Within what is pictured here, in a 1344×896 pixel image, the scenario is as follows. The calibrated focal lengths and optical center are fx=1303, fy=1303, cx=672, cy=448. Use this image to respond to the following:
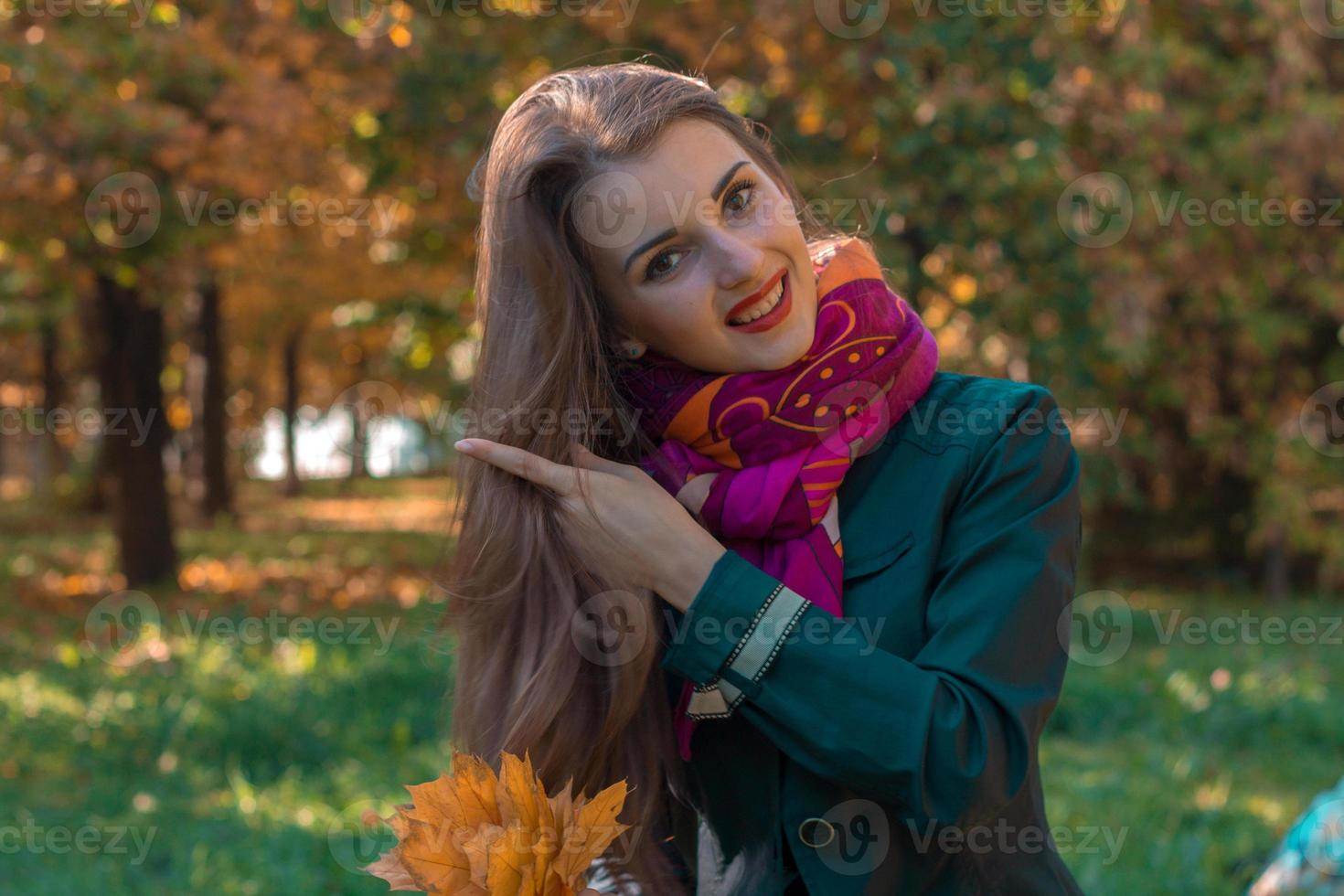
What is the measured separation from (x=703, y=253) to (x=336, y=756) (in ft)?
14.7

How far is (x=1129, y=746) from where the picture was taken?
5859mm

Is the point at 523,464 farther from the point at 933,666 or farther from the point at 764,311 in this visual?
the point at 933,666

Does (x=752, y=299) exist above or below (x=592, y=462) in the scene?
above

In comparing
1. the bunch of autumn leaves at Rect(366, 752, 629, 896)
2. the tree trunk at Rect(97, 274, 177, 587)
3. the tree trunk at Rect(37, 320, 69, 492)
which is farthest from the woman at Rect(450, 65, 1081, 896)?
the tree trunk at Rect(37, 320, 69, 492)

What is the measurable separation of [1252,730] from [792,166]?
371 centimetres

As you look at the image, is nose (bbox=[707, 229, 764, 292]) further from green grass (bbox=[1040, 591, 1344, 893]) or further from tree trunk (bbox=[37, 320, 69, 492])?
tree trunk (bbox=[37, 320, 69, 492])

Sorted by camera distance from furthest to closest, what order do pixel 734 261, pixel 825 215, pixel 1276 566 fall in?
1. pixel 1276 566
2. pixel 825 215
3. pixel 734 261

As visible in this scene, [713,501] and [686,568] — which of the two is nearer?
[686,568]

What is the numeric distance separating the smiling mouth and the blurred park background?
1.11 m

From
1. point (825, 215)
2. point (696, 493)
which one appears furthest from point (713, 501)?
point (825, 215)

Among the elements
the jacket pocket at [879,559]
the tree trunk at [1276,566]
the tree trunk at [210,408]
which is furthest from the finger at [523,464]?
the tree trunk at [210,408]

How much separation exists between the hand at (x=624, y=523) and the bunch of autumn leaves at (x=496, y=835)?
0.88ft

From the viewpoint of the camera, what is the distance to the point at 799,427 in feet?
5.73

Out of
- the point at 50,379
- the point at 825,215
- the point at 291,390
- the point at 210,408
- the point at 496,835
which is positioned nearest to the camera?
the point at 496,835
